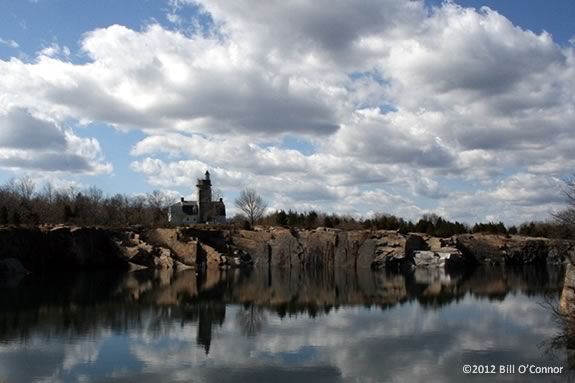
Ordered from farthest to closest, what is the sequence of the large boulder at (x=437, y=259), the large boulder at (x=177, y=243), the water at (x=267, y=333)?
the large boulder at (x=437, y=259) → the large boulder at (x=177, y=243) → the water at (x=267, y=333)

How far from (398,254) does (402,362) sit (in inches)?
2038

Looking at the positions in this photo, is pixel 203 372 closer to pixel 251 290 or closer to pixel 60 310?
pixel 60 310

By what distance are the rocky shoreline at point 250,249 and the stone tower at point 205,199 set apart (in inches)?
1064

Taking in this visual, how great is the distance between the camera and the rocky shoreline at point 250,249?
62812 mm

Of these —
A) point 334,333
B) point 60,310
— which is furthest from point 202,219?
point 334,333

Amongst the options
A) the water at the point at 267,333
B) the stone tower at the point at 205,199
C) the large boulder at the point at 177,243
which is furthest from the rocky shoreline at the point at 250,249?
→ the stone tower at the point at 205,199

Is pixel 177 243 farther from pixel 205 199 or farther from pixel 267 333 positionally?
pixel 267 333

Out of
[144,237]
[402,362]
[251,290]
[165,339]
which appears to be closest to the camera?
[402,362]

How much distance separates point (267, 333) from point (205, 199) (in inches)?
3195

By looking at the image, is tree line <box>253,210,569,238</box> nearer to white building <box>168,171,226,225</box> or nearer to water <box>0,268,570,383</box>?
white building <box>168,171,226,225</box>

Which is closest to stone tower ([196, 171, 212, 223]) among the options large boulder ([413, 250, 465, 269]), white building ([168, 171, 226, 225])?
white building ([168, 171, 226, 225])

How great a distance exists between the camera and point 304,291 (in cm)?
4447

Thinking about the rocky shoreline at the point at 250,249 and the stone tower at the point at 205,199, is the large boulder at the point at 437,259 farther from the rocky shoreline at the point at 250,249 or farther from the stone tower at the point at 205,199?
the stone tower at the point at 205,199

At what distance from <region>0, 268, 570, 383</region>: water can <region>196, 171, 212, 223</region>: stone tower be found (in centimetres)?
5741
